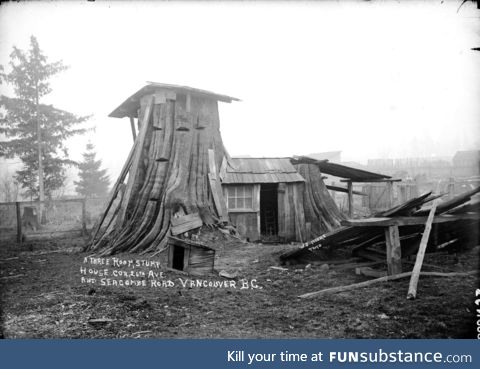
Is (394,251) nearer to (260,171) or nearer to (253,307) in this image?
(253,307)

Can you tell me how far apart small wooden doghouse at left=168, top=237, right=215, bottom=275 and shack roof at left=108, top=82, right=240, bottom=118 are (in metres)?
6.33

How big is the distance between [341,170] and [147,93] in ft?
27.1

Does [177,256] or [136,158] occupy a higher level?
[136,158]

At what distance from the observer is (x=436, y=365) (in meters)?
3.96

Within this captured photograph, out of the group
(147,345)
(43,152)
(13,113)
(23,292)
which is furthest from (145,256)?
(43,152)

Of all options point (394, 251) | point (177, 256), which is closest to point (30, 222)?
point (177, 256)

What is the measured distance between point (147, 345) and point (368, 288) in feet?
12.0

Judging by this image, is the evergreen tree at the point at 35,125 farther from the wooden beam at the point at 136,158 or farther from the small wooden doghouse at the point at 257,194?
the small wooden doghouse at the point at 257,194

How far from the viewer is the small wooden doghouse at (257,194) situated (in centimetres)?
1293

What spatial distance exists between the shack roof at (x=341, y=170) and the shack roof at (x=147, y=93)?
367cm

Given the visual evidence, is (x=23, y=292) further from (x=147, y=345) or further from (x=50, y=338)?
(x=147, y=345)

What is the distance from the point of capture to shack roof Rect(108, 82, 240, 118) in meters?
11.6

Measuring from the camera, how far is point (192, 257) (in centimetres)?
717

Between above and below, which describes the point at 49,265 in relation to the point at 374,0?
below
